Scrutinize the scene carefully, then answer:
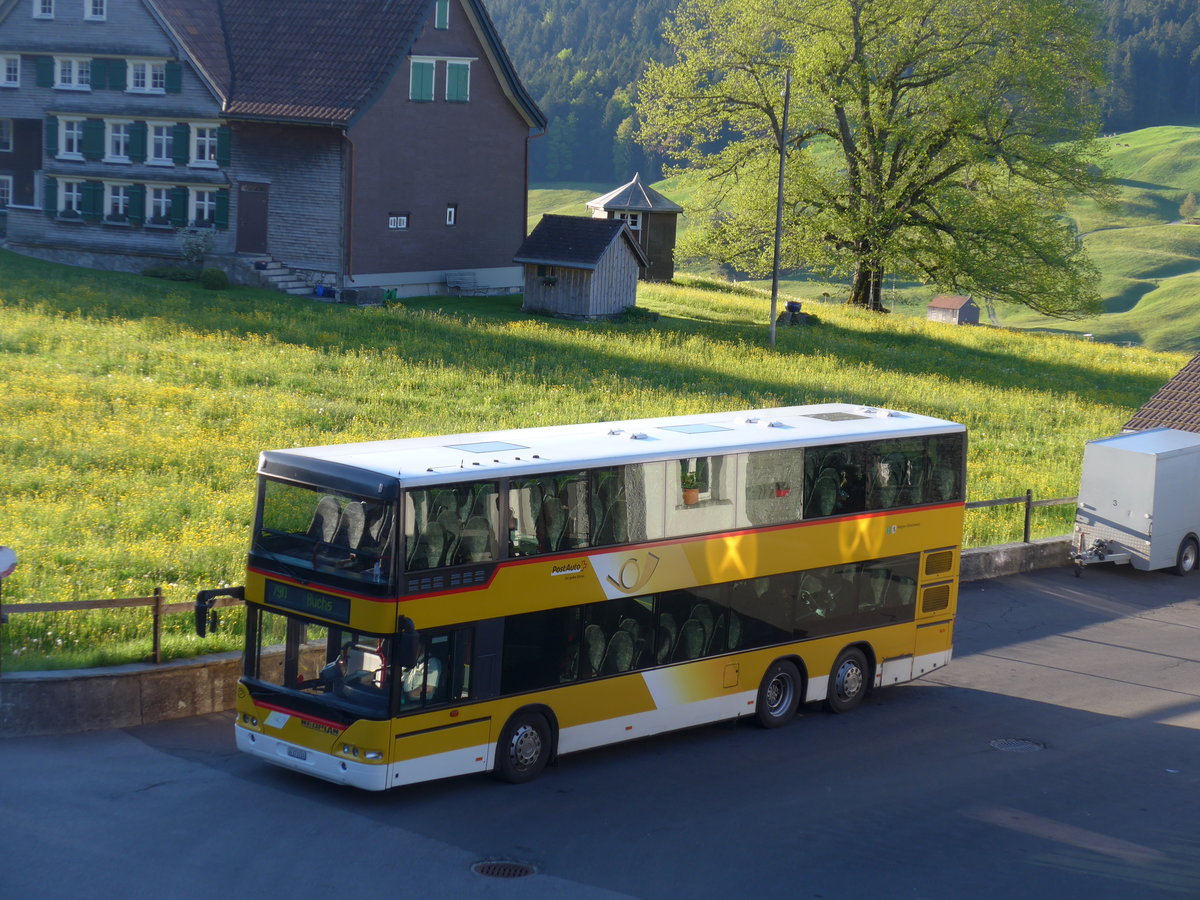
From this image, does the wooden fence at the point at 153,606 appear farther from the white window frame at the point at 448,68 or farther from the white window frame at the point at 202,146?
the white window frame at the point at 448,68

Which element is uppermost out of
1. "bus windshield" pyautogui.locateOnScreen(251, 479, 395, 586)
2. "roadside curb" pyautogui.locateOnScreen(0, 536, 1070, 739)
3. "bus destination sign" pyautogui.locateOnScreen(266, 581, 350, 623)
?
"bus windshield" pyautogui.locateOnScreen(251, 479, 395, 586)

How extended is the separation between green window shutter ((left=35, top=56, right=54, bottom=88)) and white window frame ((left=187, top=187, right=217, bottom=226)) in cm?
718

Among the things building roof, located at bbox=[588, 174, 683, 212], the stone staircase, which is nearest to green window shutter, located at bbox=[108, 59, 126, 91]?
the stone staircase

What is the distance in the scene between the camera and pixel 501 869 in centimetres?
1125

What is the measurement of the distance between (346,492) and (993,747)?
26.2 feet

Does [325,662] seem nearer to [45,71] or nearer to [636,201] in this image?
[45,71]

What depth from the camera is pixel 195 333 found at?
3647 centimetres

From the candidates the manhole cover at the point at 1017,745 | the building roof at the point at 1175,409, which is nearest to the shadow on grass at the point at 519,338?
the building roof at the point at 1175,409

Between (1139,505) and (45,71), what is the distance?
4251cm

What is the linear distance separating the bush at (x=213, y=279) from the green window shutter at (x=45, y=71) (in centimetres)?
1141

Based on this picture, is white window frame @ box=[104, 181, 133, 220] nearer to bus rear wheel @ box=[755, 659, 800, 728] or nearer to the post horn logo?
bus rear wheel @ box=[755, 659, 800, 728]

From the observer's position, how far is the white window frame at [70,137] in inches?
1996

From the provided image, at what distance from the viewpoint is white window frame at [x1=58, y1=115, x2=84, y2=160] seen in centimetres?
5069

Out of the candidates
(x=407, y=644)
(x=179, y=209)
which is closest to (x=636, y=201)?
(x=179, y=209)
